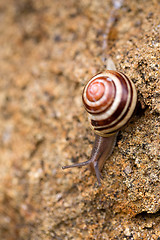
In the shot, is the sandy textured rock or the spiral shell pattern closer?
the spiral shell pattern

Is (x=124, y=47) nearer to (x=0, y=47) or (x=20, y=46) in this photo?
(x=20, y=46)

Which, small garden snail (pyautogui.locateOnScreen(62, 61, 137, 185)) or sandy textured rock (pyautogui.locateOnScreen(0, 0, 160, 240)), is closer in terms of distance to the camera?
small garden snail (pyautogui.locateOnScreen(62, 61, 137, 185))

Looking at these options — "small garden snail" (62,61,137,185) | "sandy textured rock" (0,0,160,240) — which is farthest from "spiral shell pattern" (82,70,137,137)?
"sandy textured rock" (0,0,160,240)

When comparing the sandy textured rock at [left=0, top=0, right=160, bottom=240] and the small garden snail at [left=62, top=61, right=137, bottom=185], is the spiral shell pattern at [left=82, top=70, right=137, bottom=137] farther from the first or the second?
the sandy textured rock at [left=0, top=0, right=160, bottom=240]

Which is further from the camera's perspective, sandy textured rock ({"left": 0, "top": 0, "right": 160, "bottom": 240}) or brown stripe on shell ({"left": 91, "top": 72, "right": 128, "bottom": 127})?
sandy textured rock ({"left": 0, "top": 0, "right": 160, "bottom": 240})

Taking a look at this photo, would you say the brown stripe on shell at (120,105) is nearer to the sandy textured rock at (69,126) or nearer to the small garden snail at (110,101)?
the small garden snail at (110,101)

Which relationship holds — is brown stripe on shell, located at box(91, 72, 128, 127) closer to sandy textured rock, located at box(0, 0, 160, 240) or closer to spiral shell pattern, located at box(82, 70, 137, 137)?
spiral shell pattern, located at box(82, 70, 137, 137)

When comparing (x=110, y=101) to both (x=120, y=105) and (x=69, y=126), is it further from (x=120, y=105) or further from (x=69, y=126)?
(x=69, y=126)
